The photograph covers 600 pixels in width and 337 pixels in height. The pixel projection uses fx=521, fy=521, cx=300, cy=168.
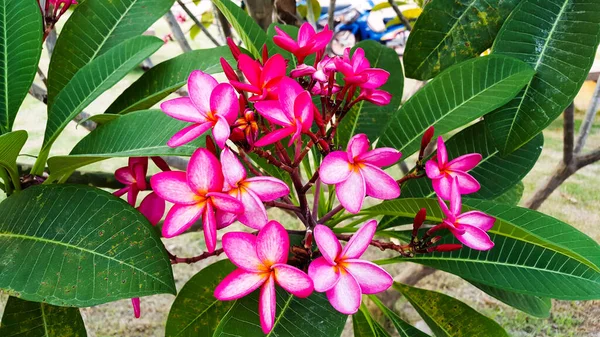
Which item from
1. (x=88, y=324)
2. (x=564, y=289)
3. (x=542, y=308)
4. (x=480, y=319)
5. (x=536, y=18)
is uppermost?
(x=536, y=18)

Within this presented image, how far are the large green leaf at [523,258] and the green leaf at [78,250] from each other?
315 mm

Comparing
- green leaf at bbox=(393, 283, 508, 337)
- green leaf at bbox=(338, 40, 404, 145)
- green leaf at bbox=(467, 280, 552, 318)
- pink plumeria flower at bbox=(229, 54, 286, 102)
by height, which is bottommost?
green leaf at bbox=(467, 280, 552, 318)

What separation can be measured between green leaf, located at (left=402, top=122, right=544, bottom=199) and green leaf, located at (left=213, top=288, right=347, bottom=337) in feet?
1.14

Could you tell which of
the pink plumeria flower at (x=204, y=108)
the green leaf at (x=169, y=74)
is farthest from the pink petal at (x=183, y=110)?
the green leaf at (x=169, y=74)

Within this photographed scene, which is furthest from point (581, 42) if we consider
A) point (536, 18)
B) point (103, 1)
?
point (103, 1)

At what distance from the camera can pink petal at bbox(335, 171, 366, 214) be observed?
516mm

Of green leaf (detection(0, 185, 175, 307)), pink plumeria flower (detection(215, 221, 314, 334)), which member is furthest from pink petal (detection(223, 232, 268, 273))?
green leaf (detection(0, 185, 175, 307))

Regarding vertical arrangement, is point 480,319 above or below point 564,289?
below

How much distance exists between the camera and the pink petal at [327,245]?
1.62 feet

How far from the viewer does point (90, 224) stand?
0.61 m

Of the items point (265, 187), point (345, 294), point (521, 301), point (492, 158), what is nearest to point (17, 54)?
point (265, 187)

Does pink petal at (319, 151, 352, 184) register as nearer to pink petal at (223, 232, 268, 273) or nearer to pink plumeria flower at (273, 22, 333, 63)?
Answer: pink petal at (223, 232, 268, 273)

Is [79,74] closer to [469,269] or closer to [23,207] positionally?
[23,207]

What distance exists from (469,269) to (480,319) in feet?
Answer: 0.52
